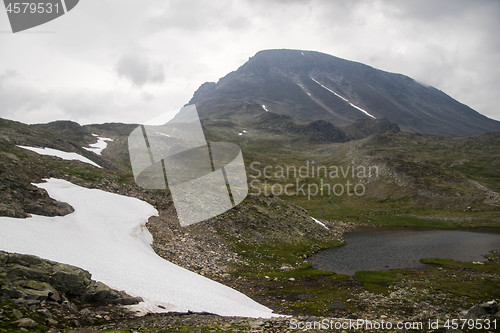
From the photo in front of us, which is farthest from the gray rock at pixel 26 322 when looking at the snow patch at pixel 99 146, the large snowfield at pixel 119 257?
the snow patch at pixel 99 146

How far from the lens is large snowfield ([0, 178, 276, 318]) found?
958 inches

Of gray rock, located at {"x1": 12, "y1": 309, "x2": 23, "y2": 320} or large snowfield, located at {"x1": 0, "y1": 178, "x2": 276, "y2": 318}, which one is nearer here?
gray rock, located at {"x1": 12, "y1": 309, "x2": 23, "y2": 320}

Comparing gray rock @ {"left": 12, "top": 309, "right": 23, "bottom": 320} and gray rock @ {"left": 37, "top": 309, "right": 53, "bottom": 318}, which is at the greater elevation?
gray rock @ {"left": 12, "top": 309, "right": 23, "bottom": 320}

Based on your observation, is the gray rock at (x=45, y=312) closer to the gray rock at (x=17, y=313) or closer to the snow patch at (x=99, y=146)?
the gray rock at (x=17, y=313)

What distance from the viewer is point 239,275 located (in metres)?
41.0

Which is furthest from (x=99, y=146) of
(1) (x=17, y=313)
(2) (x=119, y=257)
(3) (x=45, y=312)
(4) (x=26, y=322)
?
(4) (x=26, y=322)

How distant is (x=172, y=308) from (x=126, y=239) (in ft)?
56.7

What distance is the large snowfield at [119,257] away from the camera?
79.9 ft

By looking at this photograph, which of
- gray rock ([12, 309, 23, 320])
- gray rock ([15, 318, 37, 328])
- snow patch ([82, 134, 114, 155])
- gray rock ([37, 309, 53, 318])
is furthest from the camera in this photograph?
snow patch ([82, 134, 114, 155])

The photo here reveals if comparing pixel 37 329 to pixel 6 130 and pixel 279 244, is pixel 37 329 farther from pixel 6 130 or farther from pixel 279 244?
pixel 6 130

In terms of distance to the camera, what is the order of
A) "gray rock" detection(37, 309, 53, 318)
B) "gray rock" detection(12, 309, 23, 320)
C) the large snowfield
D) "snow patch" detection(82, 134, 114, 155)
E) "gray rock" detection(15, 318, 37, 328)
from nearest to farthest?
1. "gray rock" detection(15, 318, 37, 328)
2. "gray rock" detection(12, 309, 23, 320)
3. "gray rock" detection(37, 309, 53, 318)
4. the large snowfield
5. "snow patch" detection(82, 134, 114, 155)

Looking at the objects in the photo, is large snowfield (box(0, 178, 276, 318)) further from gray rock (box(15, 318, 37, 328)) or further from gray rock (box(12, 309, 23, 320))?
gray rock (box(12, 309, 23, 320))

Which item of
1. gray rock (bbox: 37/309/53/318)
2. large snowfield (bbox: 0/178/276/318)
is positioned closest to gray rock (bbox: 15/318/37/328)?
gray rock (bbox: 37/309/53/318)

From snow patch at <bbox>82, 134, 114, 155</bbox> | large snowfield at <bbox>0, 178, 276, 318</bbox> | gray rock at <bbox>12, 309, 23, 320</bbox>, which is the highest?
snow patch at <bbox>82, 134, 114, 155</bbox>
